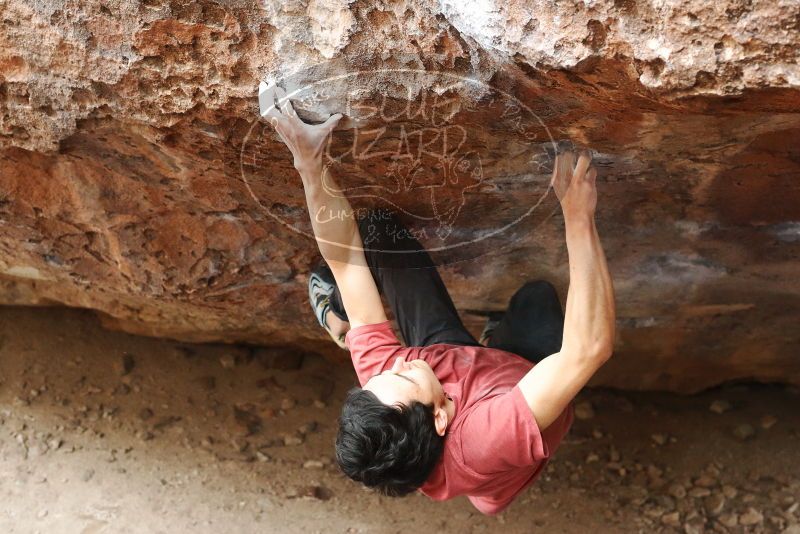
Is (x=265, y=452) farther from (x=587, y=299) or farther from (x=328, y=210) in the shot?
(x=587, y=299)

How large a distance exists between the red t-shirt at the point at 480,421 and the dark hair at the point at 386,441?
0.07 metres

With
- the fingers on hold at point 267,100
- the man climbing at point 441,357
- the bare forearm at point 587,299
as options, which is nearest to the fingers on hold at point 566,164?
the man climbing at point 441,357

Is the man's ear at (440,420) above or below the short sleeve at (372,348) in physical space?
below

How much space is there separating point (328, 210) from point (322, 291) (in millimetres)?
432

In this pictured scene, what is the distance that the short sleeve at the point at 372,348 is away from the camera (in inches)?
73.6

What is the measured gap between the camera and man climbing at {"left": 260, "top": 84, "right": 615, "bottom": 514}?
1.57 meters

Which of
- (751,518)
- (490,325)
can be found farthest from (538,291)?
(751,518)

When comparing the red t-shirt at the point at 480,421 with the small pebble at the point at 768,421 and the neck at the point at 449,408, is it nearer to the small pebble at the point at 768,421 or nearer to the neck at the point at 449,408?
the neck at the point at 449,408

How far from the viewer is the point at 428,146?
67.8 inches

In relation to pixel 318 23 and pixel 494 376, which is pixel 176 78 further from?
pixel 494 376

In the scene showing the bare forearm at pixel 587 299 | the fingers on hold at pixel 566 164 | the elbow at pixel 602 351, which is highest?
the fingers on hold at pixel 566 164

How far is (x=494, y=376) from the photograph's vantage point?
72.1 inches

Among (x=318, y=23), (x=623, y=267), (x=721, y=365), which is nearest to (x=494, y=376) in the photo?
(x=623, y=267)

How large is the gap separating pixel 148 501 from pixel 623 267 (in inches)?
64.8
